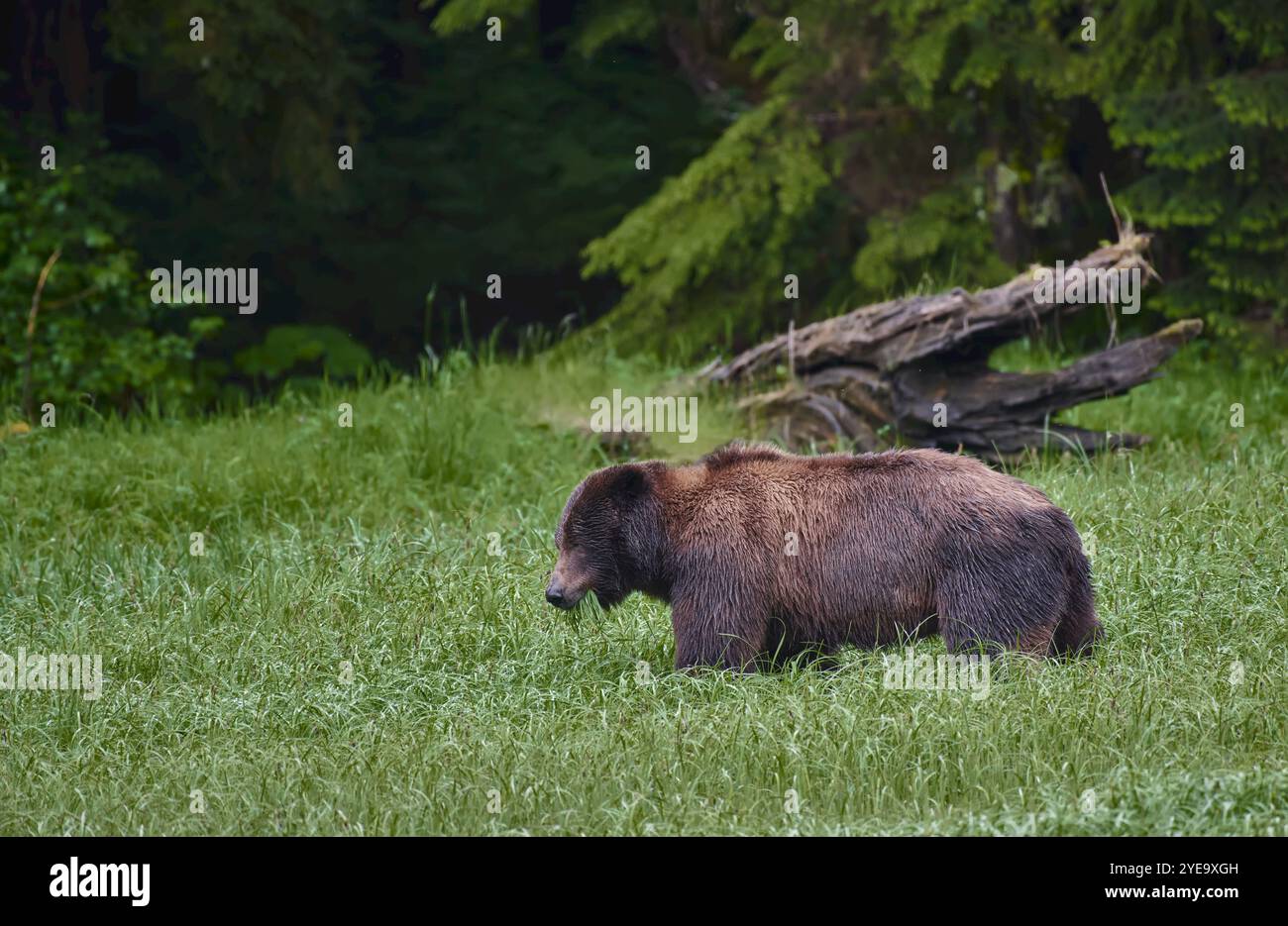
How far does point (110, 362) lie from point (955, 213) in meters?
7.53

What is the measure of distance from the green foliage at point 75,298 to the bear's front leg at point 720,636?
7.72 meters

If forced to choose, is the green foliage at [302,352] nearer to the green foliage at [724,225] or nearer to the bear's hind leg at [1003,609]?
the green foliage at [724,225]

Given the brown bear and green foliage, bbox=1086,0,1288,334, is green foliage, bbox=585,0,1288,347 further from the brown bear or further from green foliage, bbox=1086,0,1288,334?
the brown bear

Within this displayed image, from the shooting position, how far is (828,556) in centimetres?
614

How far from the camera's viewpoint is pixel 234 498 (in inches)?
381

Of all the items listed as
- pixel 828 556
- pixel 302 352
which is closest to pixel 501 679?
pixel 828 556

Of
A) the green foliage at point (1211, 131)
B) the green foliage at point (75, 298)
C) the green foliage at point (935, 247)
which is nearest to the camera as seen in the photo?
the green foliage at point (1211, 131)

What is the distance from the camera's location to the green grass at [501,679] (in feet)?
16.6

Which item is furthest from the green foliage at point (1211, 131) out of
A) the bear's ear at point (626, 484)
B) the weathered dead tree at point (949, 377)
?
the bear's ear at point (626, 484)

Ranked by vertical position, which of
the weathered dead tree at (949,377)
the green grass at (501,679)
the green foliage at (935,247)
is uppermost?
the green foliage at (935,247)

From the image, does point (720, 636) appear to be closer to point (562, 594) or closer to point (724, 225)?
point (562, 594)

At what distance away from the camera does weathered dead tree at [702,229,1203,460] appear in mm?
9438

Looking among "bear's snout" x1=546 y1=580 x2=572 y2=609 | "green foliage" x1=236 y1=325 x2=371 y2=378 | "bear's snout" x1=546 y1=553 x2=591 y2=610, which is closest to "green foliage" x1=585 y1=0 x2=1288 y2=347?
"green foliage" x1=236 y1=325 x2=371 y2=378

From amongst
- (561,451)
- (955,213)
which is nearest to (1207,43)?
(955,213)
